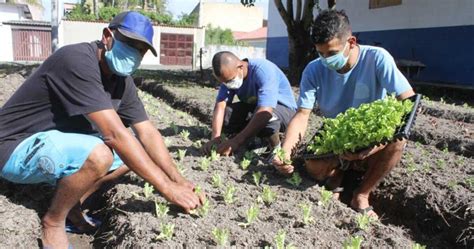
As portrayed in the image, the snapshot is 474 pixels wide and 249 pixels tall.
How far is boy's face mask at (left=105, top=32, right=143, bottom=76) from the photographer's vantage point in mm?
3027

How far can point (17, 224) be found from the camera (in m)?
3.16

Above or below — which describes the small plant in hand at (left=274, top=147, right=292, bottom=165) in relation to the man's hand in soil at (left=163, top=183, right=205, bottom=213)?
above

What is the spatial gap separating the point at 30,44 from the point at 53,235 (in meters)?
35.0

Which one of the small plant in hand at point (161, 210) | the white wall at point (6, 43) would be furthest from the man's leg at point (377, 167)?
the white wall at point (6, 43)

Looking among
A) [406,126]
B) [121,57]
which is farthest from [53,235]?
[406,126]

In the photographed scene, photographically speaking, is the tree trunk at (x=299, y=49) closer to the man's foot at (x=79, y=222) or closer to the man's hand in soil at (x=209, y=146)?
the man's hand in soil at (x=209, y=146)

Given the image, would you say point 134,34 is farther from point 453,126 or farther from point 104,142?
point 453,126

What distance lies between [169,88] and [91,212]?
699 centimetres

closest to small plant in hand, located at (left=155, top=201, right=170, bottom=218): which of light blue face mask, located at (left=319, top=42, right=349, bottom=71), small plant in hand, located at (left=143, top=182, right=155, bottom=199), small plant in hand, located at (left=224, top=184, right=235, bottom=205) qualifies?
small plant in hand, located at (left=143, top=182, right=155, bottom=199)

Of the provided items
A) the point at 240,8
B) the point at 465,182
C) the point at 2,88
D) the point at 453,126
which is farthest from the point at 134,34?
the point at 240,8

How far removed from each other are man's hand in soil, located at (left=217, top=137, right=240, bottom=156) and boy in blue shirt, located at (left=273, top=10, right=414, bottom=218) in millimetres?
723

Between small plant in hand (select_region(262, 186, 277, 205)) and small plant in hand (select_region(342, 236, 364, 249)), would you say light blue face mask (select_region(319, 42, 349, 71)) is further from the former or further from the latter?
small plant in hand (select_region(342, 236, 364, 249))

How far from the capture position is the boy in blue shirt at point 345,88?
11.3 feet

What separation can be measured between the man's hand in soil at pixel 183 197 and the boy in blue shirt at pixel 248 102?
130cm
